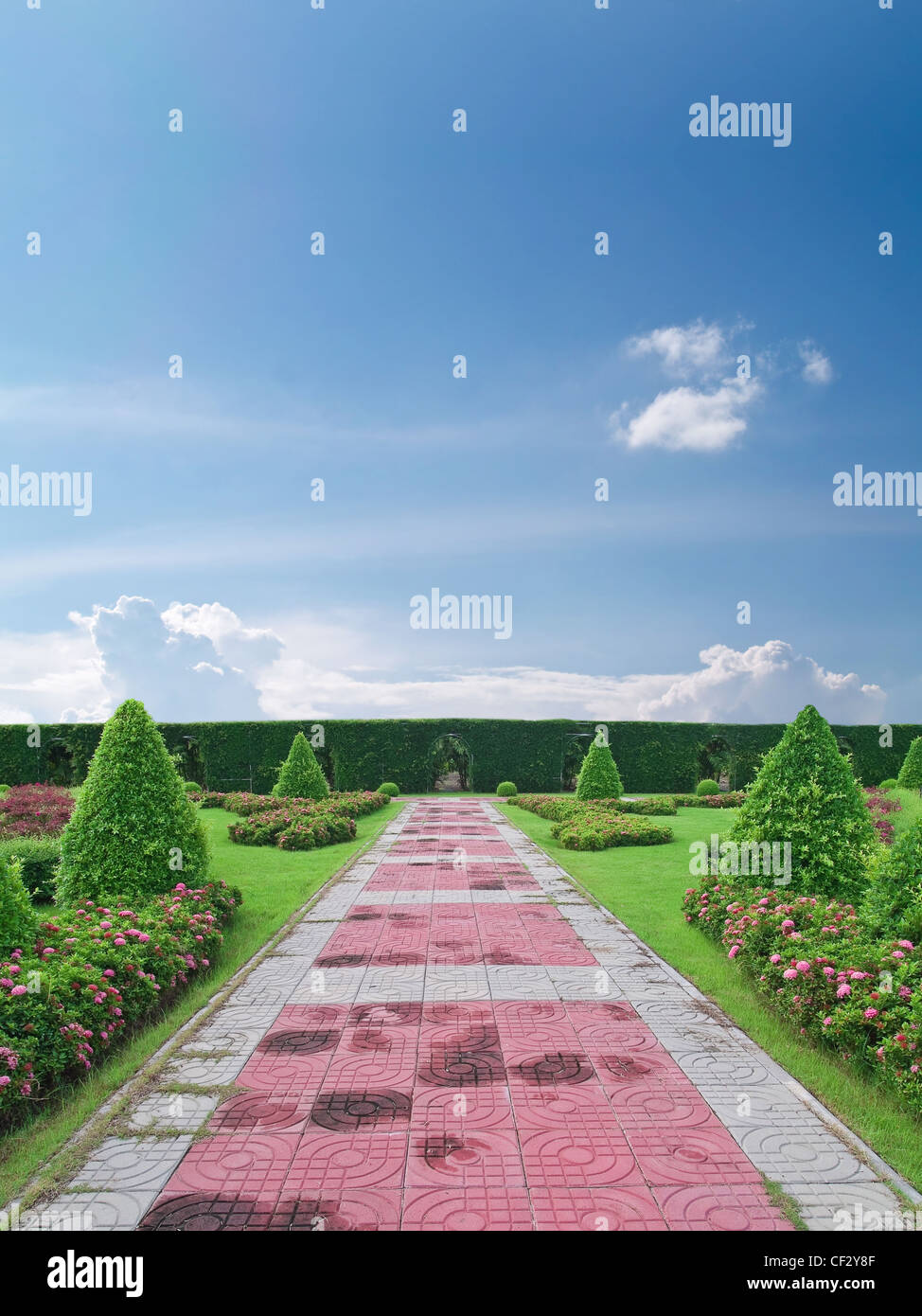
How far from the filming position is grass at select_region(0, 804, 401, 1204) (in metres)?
4.23

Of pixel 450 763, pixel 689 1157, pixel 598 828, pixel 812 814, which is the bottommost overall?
pixel 450 763

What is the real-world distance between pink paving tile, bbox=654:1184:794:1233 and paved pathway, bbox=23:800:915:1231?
10mm

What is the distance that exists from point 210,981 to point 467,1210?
4508 millimetres

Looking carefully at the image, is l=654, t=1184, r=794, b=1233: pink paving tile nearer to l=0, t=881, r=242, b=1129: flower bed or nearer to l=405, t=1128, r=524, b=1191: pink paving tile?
l=405, t=1128, r=524, b=1191: pink paving tile

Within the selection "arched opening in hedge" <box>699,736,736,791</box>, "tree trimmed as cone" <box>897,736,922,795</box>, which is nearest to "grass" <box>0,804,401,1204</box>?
"arched opening in hedge" <box>699,736,736,791</box>

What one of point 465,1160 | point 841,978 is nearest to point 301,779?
point 841,978

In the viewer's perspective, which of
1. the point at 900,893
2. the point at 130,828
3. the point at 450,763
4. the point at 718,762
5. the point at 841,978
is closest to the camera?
the point at 841,978

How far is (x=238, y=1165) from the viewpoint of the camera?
394 cm

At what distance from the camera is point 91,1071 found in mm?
5328

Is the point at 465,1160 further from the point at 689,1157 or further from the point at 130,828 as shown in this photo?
the point at 130,828

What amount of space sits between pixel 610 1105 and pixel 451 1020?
1.70 metres

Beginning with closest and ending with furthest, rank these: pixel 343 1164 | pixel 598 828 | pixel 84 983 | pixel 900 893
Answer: pixel 343 1164
pixel 84 983
pixel 900 893
pixel 598 828

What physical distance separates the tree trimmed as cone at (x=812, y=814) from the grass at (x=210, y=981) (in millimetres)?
6205
